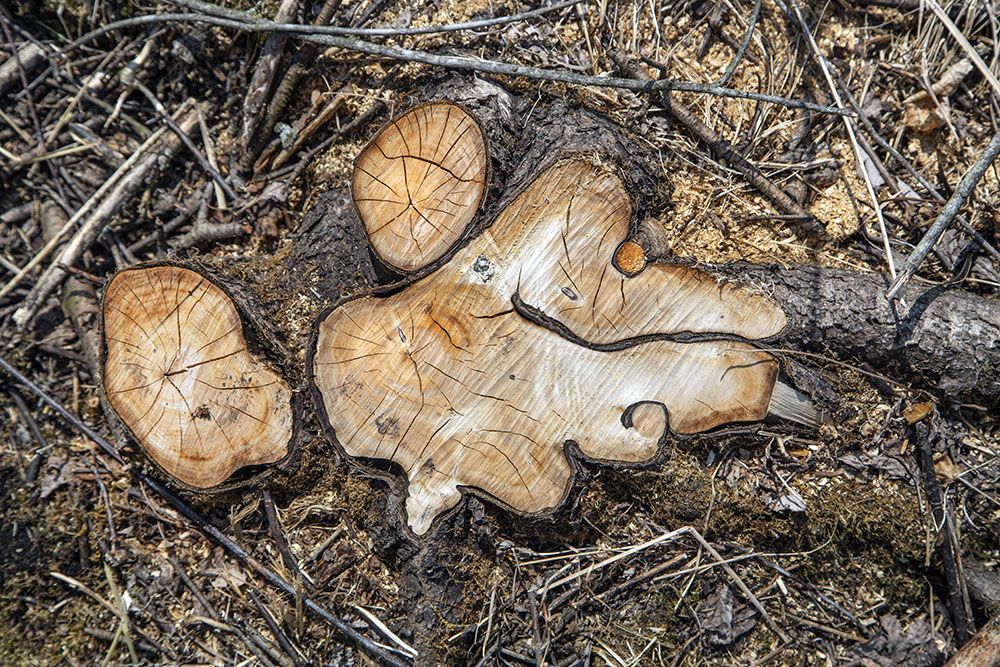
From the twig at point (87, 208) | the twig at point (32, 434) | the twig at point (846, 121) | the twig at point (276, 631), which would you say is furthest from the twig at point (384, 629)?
the twig at point (846, 121)

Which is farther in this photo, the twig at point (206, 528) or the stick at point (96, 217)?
the stick at point (96, 217)

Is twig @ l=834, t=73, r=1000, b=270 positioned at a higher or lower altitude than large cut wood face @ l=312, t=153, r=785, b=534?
higher

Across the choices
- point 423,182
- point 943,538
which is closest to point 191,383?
point 423,182

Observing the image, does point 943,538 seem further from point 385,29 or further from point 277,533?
point 385,29

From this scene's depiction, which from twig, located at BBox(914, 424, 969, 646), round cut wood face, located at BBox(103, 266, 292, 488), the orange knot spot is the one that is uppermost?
the orange knot spot

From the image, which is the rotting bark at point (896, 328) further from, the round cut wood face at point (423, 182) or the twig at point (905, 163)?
the round cut wood face at point (423, 182)

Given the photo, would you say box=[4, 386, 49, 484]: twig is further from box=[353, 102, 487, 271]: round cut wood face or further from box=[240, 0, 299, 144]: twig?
box=[353, 102, 487, 271]: round cut wood face

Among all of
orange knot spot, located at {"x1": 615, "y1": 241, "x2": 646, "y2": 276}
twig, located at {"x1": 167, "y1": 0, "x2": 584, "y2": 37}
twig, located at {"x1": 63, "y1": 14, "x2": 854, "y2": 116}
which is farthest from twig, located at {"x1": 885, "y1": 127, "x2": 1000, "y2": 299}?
twig, located at {"x1": 167, "y1": 0, "x2": 584, "y2": 37}
